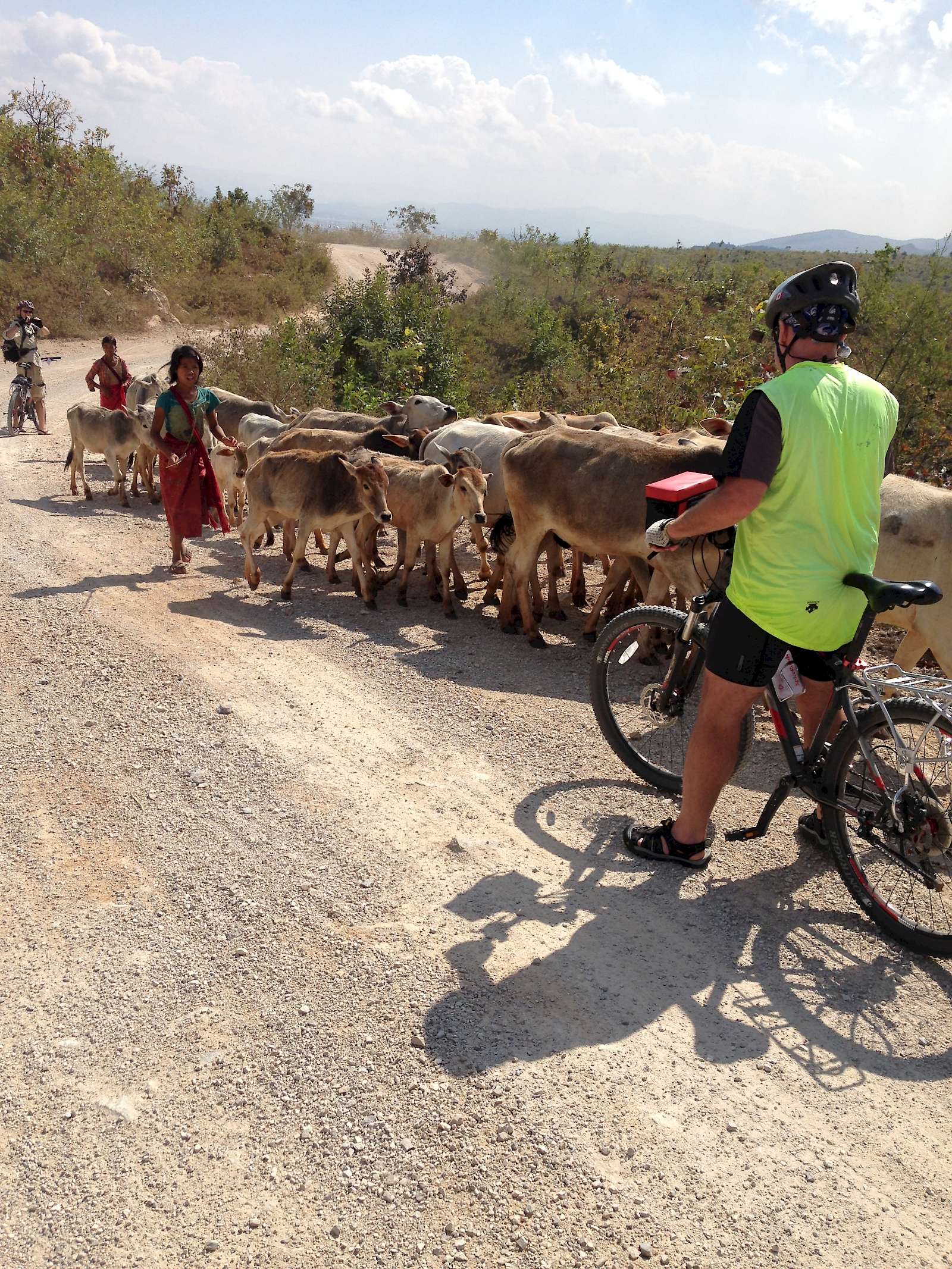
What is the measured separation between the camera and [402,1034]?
145 inches

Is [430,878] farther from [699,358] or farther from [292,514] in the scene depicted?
[699,358]

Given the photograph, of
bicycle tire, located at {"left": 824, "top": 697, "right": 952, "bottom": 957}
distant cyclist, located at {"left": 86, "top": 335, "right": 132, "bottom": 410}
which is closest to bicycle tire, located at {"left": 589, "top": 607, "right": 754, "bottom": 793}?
bicycle tire, located at {"left": 824, "top": 697, "right": 952, "bottom": 957}

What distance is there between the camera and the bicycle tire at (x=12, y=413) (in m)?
17.6

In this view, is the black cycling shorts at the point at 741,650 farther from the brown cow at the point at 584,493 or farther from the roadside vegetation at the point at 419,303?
the roadside vegetation at the point at 419,303

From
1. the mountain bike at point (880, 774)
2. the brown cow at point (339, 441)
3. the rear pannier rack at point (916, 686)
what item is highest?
the brown cow at point (339, 441)

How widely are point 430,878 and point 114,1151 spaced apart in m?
1.82

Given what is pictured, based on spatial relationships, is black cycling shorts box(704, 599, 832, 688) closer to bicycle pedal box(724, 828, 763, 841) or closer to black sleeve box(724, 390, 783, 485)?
black sleeve box(724, 390, 783, 485)

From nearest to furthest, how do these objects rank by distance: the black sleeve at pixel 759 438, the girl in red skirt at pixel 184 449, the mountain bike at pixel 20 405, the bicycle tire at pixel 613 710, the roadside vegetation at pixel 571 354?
the black sleeve at pixel 759 438
the bicycle tire at pixel 613 710
the girl in red skirt at pixel 184 449
the roadside vegetation at pixel 571 354
the mountain bike at pixel 20 405

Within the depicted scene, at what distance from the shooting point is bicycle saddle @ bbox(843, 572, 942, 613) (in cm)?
396

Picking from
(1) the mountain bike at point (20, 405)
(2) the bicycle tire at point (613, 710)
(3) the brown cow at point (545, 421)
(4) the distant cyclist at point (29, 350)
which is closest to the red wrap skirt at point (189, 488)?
(3) the brown cow at point (545, 421)

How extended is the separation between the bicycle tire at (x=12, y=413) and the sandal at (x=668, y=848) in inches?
638

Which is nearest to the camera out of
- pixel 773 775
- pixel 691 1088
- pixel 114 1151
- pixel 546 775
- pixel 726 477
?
pixel 114 1151

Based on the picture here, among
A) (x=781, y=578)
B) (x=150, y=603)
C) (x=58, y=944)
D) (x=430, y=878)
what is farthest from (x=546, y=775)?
(x=150, y=603)

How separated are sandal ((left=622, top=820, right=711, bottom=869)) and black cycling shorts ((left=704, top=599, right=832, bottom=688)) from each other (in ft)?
3.13
